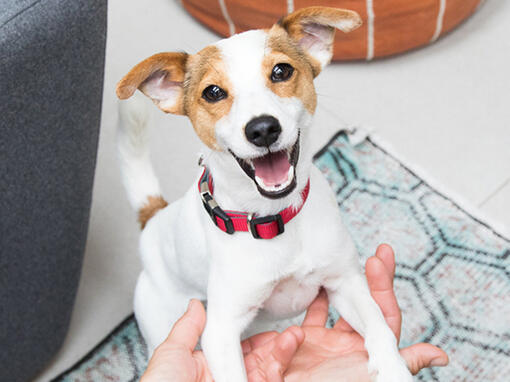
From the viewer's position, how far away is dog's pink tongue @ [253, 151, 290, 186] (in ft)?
3.45

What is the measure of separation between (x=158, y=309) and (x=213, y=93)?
69 cm

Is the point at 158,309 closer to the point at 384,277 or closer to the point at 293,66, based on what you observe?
the point at 384,277

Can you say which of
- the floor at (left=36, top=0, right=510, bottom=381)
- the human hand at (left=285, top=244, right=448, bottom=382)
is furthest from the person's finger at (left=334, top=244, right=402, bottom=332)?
the floor at (left=36, top=0, right=510, bottom=381)

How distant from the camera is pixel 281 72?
1.08 metres

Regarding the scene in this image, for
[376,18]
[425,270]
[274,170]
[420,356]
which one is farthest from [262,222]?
[376,18]

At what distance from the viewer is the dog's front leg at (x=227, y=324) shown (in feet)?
3.75

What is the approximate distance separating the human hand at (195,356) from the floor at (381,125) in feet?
2.55

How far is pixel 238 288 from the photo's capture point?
1169 mm

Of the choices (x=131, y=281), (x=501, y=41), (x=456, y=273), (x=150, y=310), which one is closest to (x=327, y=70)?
(x=501, y=41)

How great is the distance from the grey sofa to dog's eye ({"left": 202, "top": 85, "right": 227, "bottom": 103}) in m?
0.33

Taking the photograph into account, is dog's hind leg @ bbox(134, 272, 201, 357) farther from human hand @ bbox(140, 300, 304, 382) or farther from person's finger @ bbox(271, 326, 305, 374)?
person's finger @ bbox(271, 326, 305, 374)

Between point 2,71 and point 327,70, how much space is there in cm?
161

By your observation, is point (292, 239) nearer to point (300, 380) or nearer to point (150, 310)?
point (300, 380)

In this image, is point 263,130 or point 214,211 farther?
point 214,211
